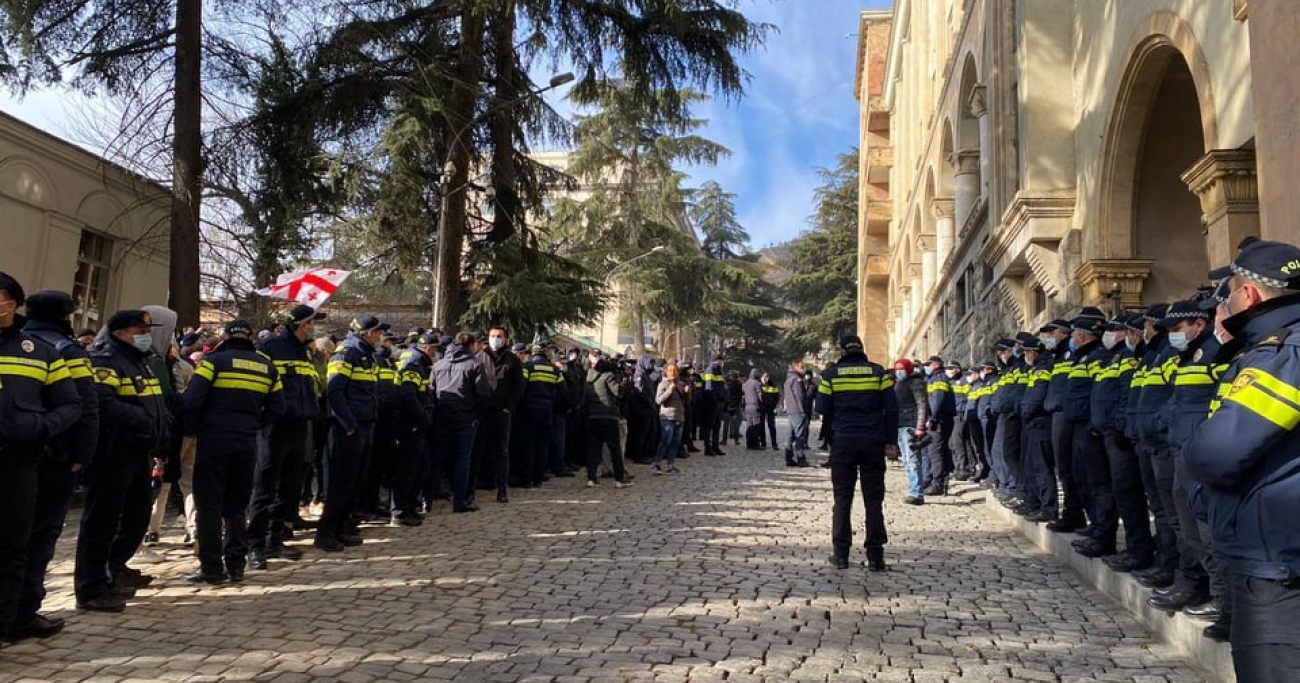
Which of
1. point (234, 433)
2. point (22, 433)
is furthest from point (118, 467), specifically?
point (22, 433)

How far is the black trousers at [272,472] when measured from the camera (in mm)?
6555

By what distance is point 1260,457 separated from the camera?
2.57m

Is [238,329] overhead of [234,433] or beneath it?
overhead

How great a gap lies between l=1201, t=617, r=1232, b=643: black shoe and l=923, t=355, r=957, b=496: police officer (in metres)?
7.29

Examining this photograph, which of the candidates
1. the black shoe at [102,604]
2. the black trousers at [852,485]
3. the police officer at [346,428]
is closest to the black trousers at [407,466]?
the police officer at [346,428]

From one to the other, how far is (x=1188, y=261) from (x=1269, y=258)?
38.9ft

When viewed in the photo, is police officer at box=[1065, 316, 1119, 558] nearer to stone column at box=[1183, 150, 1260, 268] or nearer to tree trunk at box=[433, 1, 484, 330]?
stone column at box=[1183, 150, 1260, 268]

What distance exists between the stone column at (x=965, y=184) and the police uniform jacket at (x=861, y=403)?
677 inches

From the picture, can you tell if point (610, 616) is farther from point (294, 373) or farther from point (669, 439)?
point (669, 439)

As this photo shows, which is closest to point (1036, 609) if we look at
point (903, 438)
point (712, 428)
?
point (903, 438)

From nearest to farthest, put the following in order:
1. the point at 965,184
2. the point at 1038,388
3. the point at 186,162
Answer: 1. the point at 1038,388
2. the point at 186,162
3. the point at 965,184

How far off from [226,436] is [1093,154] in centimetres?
1326

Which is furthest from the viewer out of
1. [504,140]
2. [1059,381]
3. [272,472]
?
[504,140]

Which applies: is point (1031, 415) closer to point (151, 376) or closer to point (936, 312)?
point (151, 376)
